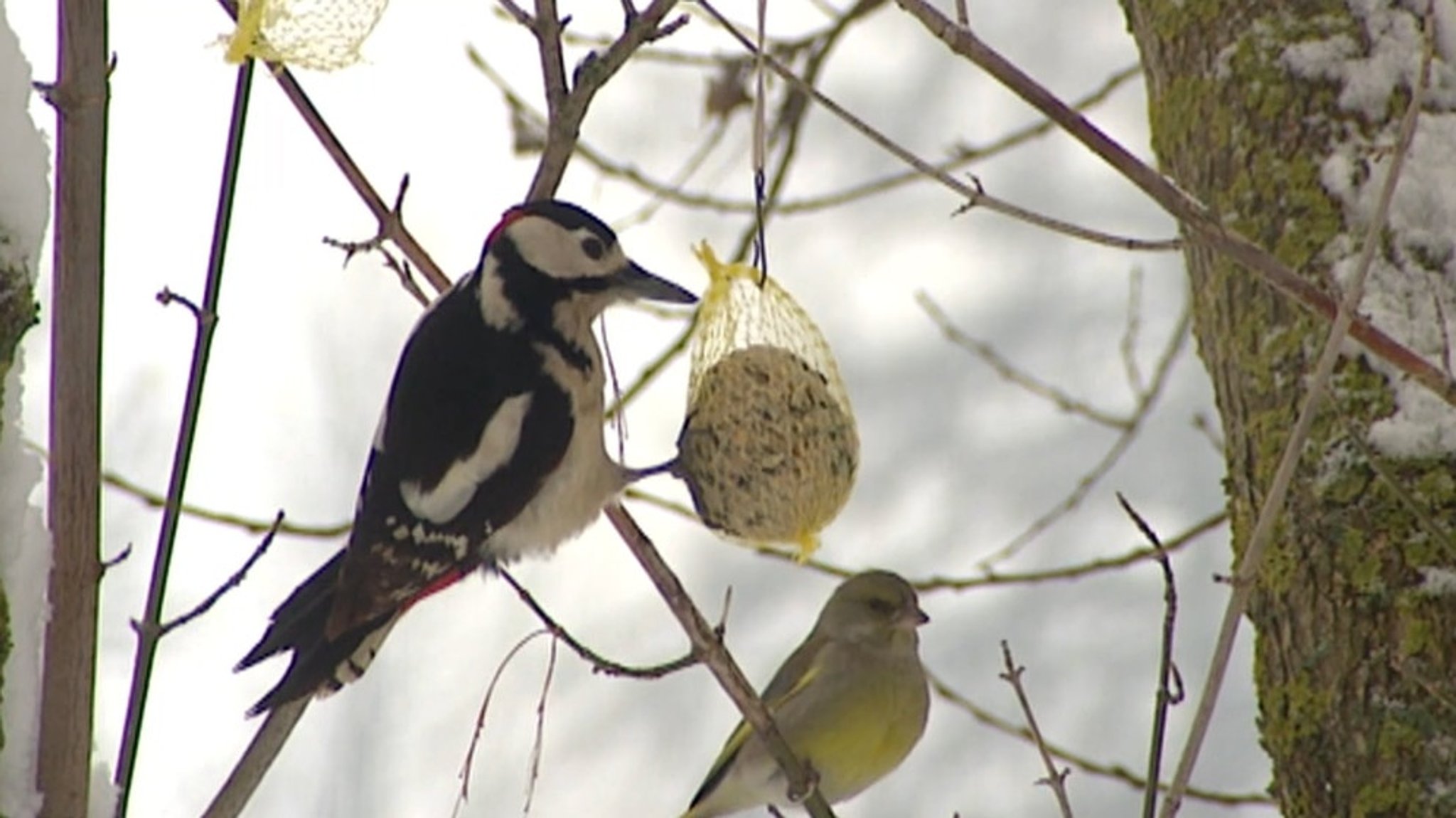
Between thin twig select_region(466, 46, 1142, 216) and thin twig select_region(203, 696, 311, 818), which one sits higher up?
thin twig select_region(466, 46, 1142, 216)

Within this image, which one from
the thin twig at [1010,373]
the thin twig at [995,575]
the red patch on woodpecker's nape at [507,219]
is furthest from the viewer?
the thin twig at [1010,373]

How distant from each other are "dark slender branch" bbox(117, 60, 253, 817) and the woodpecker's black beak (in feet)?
2.86

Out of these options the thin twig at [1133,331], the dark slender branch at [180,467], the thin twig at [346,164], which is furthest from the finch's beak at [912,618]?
the dark slender branch at [180,467]

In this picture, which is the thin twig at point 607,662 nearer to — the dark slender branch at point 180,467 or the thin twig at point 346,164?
the thin twig at point 346,164

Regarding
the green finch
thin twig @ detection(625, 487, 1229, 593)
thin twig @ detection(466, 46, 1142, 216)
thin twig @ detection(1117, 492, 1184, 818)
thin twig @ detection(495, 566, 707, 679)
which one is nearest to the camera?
thin twig @ detection(1117, 492, 1184, 818)

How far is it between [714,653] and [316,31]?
2.34 feet

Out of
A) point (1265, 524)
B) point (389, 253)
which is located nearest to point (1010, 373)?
point (389, 253)

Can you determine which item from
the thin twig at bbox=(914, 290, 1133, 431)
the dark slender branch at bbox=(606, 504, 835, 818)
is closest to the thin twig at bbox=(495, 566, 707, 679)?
the dark slender branch at bbox=(606, 504, 835, 818)

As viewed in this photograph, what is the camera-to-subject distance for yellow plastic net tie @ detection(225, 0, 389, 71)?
6.03ft

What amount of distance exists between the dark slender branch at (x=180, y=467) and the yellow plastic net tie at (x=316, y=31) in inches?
10.2

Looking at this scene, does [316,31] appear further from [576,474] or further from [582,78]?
[576,474]

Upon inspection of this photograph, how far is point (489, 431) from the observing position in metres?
2.44

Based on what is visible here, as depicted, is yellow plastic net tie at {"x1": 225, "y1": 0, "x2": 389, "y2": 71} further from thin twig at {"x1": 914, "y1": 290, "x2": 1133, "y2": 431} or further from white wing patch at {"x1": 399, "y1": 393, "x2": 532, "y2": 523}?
thin twig at {"x1": 914, "y1": 290, "x2": 1133, "y2": 431}

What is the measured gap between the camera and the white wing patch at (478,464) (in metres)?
2.40
